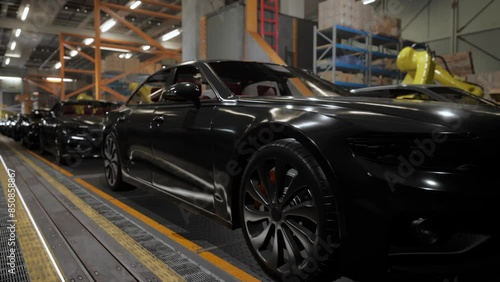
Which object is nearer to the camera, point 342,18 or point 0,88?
point 342,18

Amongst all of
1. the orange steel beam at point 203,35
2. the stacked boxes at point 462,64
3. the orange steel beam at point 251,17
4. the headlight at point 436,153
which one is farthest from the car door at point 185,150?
the stacked boxes at point 462,64

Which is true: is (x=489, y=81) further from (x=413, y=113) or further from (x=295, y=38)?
(x=413, y=113)

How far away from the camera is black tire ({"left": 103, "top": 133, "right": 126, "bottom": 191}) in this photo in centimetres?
402

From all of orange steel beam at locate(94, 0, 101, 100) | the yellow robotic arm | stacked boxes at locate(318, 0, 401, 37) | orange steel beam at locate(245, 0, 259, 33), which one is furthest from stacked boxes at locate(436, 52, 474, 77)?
orange steel beam at locate(94, 0, 101, 100)

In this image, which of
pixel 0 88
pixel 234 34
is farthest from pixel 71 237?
pixel 0 88

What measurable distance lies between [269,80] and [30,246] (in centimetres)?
210

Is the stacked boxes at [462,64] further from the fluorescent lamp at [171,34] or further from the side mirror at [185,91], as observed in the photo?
the fluorescent lamp at [171,34]

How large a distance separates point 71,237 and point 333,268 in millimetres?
1979

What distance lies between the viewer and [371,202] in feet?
4.62

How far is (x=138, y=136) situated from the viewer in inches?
130

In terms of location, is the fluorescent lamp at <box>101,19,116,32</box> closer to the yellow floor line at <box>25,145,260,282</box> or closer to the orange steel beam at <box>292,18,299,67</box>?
the orange steel beam at <box>292,18,299,67</box>

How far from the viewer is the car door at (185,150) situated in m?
2.33

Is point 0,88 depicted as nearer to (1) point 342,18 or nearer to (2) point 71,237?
(1) point 342,18

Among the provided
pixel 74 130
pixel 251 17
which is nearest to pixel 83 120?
pixel 74 130
